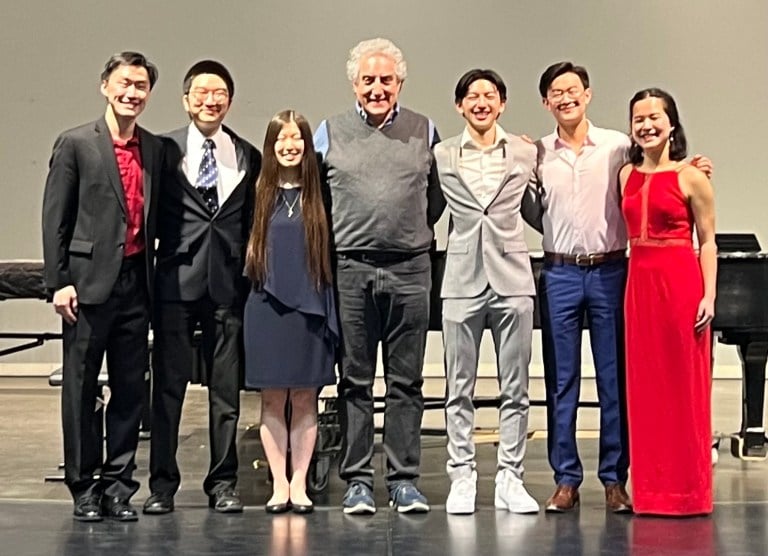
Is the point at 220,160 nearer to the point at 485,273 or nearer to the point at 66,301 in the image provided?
the point at 66,301

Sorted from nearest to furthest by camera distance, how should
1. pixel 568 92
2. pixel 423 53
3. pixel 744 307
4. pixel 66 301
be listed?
pixel 66 301
pixel 568 92
pixel 744 307
pixel 423 53

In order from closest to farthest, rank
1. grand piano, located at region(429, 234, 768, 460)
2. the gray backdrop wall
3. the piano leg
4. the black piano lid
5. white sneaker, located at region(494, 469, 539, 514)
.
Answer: white sneaker, located at region(494, 469, 539, 514)
grand piano, located at region(429, 234, 768, 460)
the piano leg
the black piano lid
the gray backdrop wall

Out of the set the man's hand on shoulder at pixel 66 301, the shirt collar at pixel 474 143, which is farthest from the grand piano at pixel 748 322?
the man's hand on shoulder at pixel 66 301

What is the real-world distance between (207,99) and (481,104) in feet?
3.21

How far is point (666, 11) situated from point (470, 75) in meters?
5.33

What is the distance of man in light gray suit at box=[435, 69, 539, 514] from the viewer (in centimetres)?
414

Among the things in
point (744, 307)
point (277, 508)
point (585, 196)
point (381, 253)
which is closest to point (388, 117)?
point (381, 253)

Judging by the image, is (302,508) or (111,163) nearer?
(111,163)

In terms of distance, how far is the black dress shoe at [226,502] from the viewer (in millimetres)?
4254

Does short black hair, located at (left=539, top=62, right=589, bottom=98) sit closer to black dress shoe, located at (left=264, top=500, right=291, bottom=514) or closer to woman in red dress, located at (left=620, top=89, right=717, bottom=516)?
woman in red dress, located at (left=620, top=89, right=717, bottom=516)

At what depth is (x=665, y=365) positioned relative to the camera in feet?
13.5

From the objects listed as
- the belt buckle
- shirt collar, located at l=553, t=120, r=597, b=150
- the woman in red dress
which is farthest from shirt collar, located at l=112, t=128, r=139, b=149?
the woman in red dress

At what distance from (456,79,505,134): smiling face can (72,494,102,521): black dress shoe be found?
190cm

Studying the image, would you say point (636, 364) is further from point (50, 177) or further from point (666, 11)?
point (666, 11)
